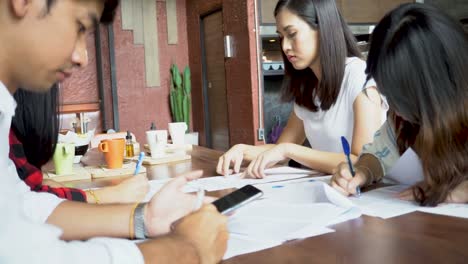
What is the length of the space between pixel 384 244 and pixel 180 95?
4.37 m

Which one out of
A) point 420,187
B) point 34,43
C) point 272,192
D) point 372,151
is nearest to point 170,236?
point 34,43

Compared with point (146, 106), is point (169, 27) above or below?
above

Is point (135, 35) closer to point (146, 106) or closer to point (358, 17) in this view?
point (146, 106)

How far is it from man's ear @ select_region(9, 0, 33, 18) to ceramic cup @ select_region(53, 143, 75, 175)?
1.05 meters

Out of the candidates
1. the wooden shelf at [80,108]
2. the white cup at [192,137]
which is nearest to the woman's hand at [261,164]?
the wooden shelf at [80,108]

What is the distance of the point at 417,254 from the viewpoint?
0.68 metres

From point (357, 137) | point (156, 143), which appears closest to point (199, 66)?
point (156, 143)

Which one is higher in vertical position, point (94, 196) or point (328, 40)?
point (328, 40)

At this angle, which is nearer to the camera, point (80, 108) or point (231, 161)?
point (231, 161)

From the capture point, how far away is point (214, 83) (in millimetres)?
4918

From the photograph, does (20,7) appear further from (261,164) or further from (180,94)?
(180,94)

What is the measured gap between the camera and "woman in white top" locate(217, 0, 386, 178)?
1589 millimetres

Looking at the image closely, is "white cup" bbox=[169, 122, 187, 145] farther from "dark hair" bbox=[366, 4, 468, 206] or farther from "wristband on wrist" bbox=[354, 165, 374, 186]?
"dark hair" bbox=[366, 4, 468, 206]

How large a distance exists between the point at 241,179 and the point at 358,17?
11.5ft
